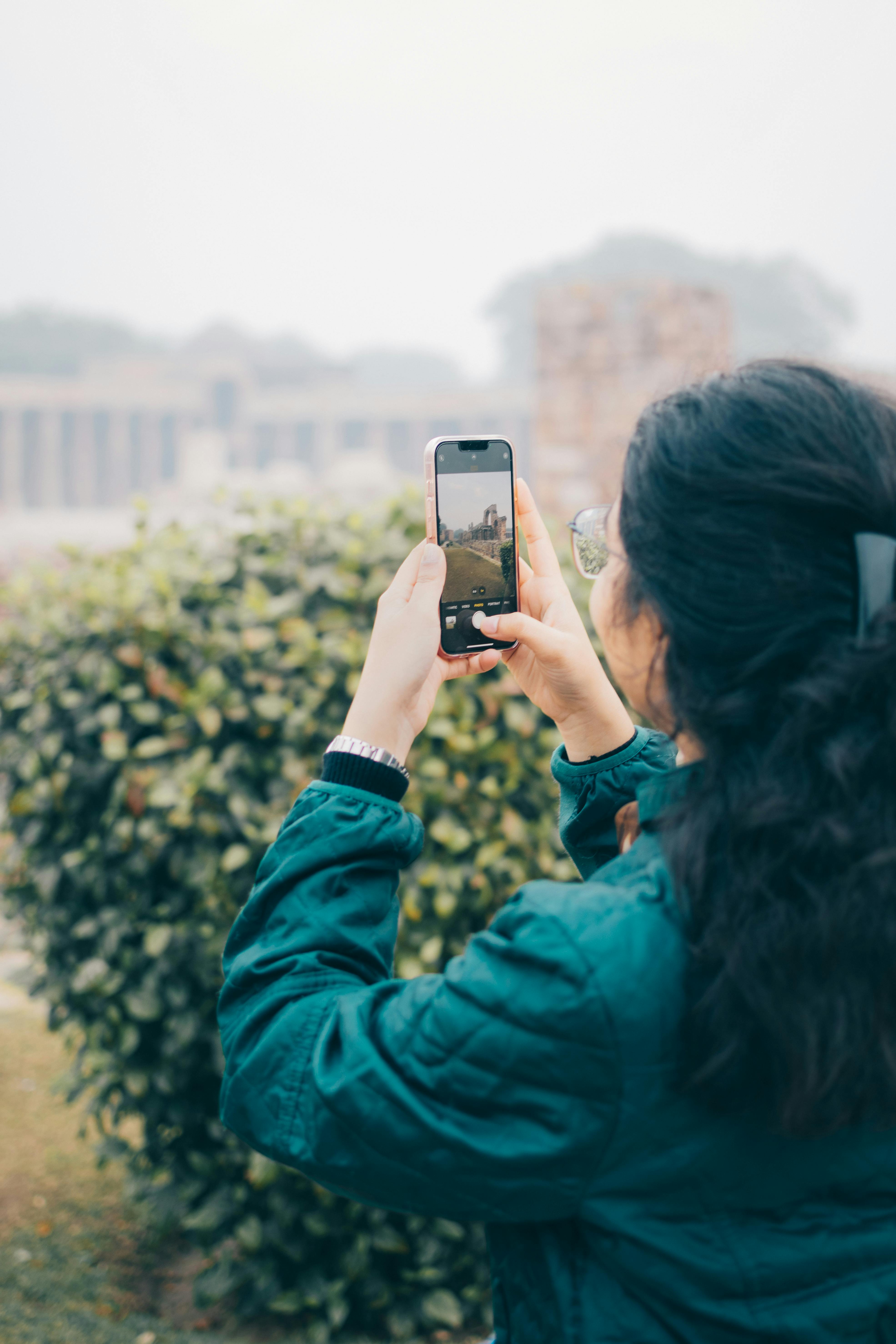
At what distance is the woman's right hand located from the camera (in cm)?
125

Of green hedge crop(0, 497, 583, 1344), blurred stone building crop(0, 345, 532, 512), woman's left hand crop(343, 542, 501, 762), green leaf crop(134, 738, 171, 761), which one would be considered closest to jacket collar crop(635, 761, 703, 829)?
woman's left hand crop(343, 542, 501, 762)

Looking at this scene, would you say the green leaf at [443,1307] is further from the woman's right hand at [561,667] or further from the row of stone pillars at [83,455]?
the row of stone pillars at [83,455]

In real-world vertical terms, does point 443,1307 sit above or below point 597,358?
below

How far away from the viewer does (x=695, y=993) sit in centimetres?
79

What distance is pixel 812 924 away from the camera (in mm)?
759

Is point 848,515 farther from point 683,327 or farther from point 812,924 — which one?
point 683,327

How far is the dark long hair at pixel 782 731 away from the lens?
76 centimetres

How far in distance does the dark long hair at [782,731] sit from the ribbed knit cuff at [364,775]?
280 millimetres

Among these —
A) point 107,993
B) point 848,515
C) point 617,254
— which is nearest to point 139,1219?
point 107,993

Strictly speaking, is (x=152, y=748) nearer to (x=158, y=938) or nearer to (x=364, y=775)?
(x=158, y=938)

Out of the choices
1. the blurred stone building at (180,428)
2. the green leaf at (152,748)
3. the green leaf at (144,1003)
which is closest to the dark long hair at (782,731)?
the green leaf at (152,748)

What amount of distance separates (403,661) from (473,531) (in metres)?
0.34

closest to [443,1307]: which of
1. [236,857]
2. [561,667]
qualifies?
[236,857]

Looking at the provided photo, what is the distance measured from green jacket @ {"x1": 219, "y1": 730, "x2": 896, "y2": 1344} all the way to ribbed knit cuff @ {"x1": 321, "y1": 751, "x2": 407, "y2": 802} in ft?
0.57
